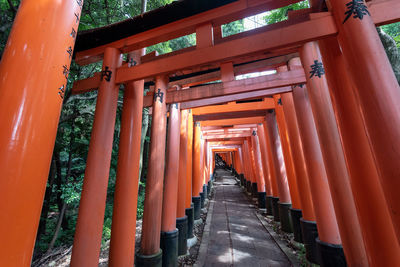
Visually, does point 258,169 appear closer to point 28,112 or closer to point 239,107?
point 239,107

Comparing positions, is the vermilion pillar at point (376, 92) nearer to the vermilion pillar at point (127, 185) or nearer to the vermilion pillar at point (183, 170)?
the vermilion pillar at point (127, 185)

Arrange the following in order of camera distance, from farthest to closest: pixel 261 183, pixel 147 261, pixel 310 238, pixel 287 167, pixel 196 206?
pixel 261 183 → pixel 196 206 → pixel 287 167 → pixel 310 238 → pixel 147 261

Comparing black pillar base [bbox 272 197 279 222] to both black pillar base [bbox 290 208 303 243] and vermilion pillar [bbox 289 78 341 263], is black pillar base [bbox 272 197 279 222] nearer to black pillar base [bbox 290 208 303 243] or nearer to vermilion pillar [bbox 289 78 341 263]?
black pillar base [bbox 290 208 303 243]

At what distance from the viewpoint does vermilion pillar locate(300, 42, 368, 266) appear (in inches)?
103

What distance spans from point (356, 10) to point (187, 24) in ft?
6.85

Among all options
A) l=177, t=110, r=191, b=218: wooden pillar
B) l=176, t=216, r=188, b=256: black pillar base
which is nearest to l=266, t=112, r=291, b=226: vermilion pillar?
l=177, t=110, r=191, b=218: wooden pillar

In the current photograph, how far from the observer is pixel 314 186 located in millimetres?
3600

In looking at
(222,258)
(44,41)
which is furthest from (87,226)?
(222,258)

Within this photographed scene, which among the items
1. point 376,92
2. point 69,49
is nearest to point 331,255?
point 376,92

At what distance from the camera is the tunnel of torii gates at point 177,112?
1315 millimetres

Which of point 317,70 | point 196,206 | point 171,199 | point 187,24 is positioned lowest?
point 196,206

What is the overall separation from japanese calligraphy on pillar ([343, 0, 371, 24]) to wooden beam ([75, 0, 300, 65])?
32.5 inches

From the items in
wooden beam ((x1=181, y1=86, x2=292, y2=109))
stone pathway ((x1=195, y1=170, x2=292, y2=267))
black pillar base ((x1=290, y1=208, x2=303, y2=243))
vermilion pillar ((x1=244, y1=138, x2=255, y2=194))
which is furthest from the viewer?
vermilion pillar ((x1=244, y1=138, x2=255, y2=194))

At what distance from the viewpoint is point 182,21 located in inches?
108
